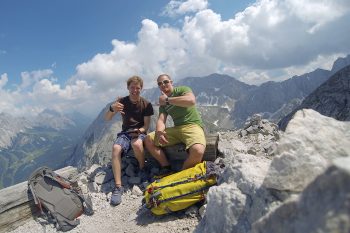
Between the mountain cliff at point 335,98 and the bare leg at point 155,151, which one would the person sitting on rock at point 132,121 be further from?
the mountain cliff at point 335,98

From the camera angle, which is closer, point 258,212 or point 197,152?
point 258,212

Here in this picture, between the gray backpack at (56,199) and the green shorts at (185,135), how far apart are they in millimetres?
3104

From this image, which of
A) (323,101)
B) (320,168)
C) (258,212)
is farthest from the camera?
(323,101)

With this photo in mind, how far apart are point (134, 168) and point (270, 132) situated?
22.9 ft

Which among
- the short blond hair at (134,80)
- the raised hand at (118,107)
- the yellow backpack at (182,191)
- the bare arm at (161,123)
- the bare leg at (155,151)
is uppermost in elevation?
the short blond hair at (134,80)

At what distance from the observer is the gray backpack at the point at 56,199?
30.2 feet

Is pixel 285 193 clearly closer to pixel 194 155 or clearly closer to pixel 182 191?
pixel 182 191

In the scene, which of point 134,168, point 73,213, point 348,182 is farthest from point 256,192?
point 134,168

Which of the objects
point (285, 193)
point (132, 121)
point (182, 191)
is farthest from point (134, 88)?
point (285, 193)

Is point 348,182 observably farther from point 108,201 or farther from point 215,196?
point 108,201

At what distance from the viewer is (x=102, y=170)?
484 inches

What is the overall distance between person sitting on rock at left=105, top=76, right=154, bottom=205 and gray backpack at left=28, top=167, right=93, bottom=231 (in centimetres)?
148

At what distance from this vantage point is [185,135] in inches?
383

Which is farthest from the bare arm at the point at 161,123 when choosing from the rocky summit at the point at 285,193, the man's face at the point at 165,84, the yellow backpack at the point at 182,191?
the rocky summit at the point at 285,193
